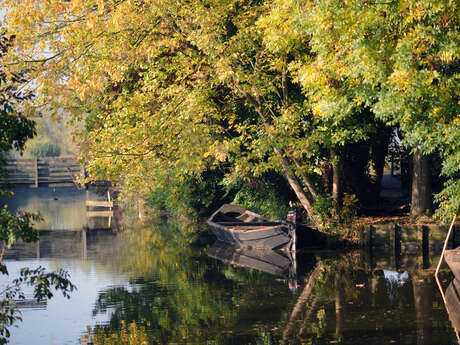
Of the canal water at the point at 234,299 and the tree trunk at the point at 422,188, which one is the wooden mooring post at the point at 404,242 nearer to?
the canal water at the point at 234,299

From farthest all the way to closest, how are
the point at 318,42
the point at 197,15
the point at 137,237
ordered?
the point at 137,237 → the point at 197,15 → the point at 318,42

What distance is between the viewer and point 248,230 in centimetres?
2503

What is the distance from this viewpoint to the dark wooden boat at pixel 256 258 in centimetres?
1964

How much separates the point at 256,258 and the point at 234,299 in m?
7.35

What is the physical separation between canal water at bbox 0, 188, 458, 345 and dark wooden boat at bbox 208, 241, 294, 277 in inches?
1.4

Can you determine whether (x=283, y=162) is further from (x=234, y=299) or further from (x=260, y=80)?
(x=234, y=299)

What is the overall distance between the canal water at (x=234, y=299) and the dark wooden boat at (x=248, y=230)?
25.9 inches

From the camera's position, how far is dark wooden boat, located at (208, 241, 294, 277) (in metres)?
19.6

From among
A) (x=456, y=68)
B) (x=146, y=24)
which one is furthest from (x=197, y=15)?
(x=456, y=68)

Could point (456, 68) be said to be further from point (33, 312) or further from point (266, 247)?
point (33, 312)

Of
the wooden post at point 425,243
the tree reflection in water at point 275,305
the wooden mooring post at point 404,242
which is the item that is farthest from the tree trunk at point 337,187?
the wooden post at point 425,243

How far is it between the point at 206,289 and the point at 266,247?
7961mm

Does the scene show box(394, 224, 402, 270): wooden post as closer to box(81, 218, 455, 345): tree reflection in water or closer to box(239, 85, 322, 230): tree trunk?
box(81, 218, 455, 345): tree reflection in water

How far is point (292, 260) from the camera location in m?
21.4
